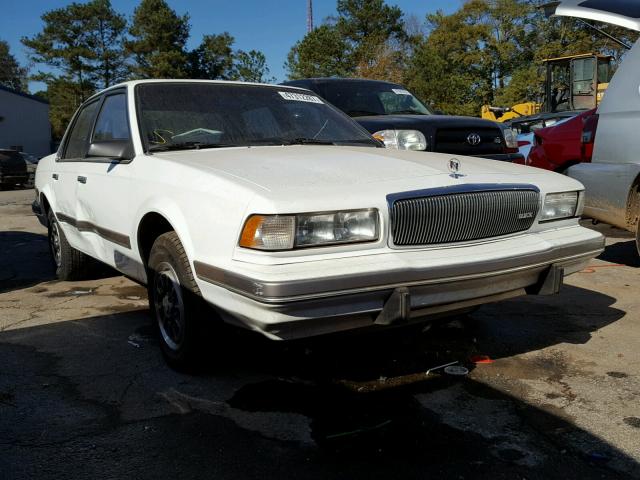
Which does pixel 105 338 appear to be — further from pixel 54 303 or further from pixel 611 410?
pixel 611 410

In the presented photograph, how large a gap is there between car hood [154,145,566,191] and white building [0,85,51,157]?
41802 millimetres

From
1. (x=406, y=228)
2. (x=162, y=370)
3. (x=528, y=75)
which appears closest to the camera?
(x=406, y=228)

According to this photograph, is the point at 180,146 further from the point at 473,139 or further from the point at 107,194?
the point at 473,139

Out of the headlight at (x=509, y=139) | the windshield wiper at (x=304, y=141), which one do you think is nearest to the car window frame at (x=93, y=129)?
the windshield wiper at (x=304, y=141)

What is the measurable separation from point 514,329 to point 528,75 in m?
35.9

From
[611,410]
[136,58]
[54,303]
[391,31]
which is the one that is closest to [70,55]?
[136,58]

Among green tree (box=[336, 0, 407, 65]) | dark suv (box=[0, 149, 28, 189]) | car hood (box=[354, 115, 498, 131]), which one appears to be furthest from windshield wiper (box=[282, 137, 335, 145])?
green tree (box=[336, 0, 407, 65])

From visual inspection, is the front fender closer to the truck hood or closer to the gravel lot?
the gravel lot

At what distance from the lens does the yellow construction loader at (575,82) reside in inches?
607

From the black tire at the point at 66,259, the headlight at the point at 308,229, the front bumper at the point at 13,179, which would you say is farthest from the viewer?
the front bumper at the point at 13,179

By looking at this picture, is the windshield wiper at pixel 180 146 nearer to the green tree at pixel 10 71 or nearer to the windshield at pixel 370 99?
the windshield at pixel 370 99

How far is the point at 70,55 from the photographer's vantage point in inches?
2072

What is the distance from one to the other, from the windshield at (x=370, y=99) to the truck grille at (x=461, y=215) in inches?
171

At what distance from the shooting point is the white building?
41531 millimetres
